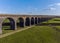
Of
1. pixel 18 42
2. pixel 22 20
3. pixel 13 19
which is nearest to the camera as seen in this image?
pixel 18 42

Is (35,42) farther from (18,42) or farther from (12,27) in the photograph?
(12,27)

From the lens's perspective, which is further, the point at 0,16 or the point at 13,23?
the point at 13,23

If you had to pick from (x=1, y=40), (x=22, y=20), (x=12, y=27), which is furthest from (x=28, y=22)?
(x=1, y=40)

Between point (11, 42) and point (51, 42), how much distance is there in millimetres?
9640

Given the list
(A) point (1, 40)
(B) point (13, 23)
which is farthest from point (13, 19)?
(A) point (1, 40)

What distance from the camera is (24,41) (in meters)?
33.7

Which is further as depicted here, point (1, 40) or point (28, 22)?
point (28, 22)

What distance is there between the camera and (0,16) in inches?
1674

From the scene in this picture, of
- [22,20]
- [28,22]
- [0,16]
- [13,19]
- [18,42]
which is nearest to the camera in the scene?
[18,42]

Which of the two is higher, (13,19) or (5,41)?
(13,19)

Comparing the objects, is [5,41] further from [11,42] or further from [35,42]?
[35,42]

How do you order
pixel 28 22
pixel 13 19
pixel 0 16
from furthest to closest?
pixel 28 22, pixel 13 19, pixel 0 16

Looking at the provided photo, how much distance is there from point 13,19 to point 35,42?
23326 mm

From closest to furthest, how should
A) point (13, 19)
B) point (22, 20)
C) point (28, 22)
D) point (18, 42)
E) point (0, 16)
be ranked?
point (18, 42) < point (0, 16) < point (13, 19) < point (22, 20) < point (28, 22)
